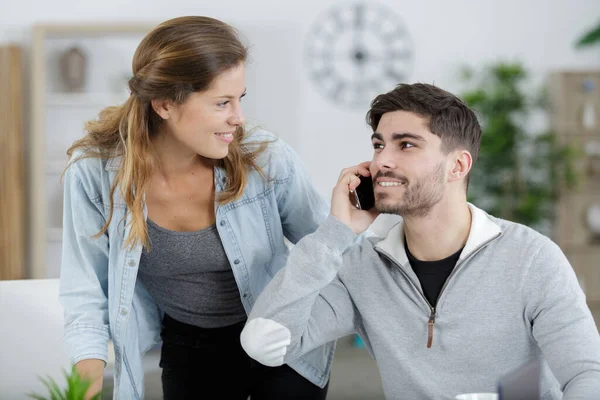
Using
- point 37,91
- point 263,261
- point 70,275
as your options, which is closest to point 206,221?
point 263,261

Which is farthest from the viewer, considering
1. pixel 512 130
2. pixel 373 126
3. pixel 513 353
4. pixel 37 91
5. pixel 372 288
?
pixel 512 130

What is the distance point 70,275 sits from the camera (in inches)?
67.5

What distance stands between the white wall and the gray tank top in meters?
3.18

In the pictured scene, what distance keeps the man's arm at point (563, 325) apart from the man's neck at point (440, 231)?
191mm

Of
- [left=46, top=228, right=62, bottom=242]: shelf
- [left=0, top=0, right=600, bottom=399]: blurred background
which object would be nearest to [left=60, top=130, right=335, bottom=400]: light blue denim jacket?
[left=0, top=0, right=600, bottom=399]: blurred background

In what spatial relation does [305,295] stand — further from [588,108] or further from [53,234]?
[588,108]

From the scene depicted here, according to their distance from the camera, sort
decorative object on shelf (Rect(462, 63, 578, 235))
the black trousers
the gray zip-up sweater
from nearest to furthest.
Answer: the gray zip-up sweater < the black trousers < decorative object on shelf (Rect(462, 63, 578, 235))

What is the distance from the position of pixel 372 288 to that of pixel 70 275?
69 centimetres

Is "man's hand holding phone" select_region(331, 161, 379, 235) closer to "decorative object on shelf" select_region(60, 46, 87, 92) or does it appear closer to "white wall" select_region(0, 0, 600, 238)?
"white wall" select_region(0, 0, 600, 238)

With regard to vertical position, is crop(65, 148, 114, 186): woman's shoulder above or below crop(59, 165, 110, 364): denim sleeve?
above

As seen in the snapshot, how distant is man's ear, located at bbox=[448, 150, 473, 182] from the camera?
174 cm

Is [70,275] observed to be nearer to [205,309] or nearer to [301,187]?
[205,309]

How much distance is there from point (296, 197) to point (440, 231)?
36 cm

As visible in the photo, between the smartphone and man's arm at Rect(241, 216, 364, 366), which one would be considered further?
the smartphone
